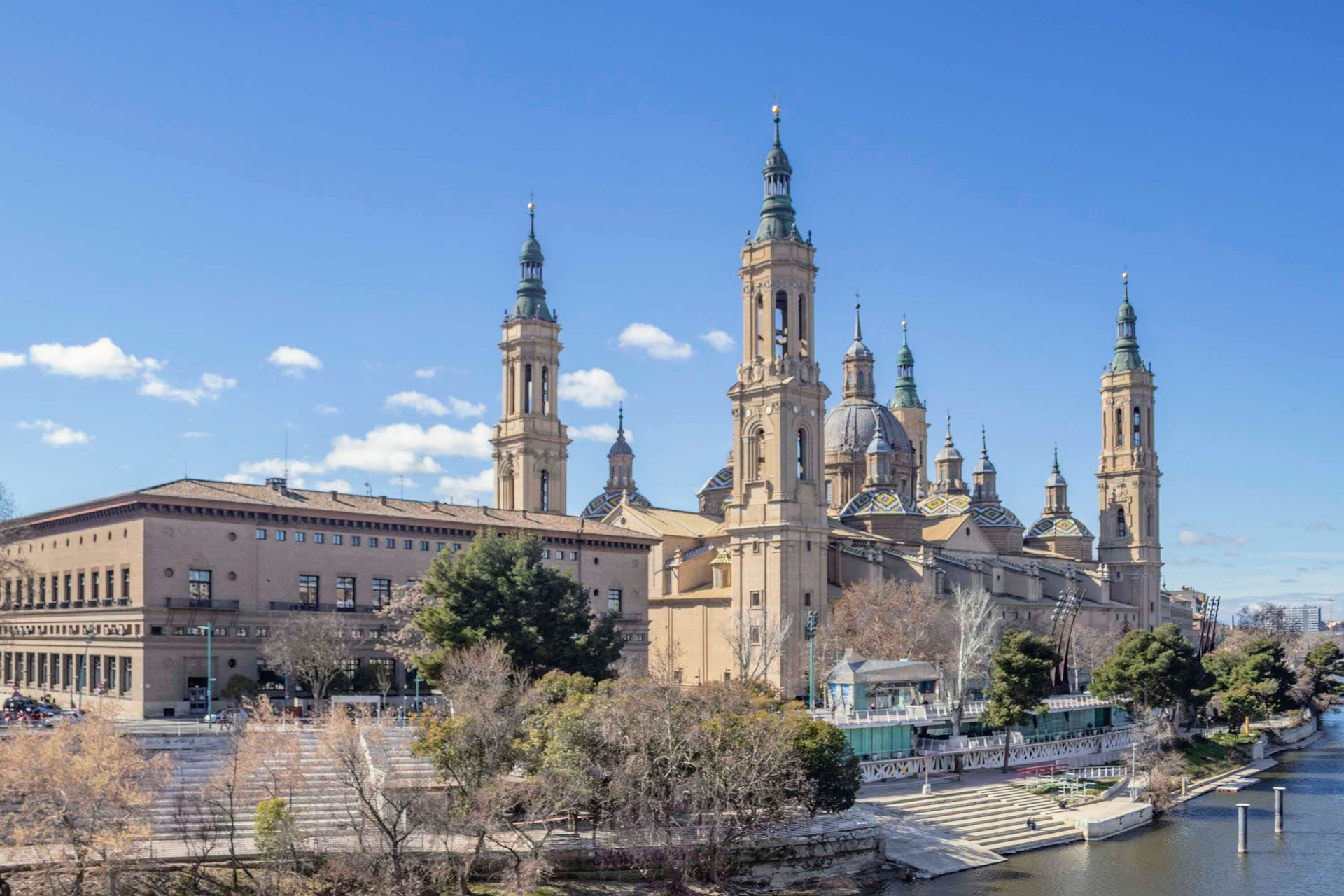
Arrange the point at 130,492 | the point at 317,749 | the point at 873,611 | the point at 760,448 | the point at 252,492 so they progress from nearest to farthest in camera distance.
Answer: the point at 317,749, the point at 130,492, the point at 252,492, the point at 873,611, the point at 760,448

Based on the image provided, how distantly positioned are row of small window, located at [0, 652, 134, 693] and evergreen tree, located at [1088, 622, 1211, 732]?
54.6m

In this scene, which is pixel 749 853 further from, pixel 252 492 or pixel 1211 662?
pixel 1211 662

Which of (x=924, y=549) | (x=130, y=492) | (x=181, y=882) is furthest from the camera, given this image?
(x=924, y=549)

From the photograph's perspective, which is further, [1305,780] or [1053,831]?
[1305,780]

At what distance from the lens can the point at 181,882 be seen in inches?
1496

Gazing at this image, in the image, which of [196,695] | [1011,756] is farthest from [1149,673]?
[196,695]

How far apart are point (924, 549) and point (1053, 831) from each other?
42475mm

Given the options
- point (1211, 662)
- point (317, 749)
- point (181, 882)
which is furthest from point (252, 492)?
point (1211, 662)

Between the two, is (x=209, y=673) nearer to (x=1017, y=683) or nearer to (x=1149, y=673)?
(x=1017, y=683)

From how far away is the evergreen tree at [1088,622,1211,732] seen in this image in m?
75.1

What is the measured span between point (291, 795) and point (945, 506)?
3224 inches

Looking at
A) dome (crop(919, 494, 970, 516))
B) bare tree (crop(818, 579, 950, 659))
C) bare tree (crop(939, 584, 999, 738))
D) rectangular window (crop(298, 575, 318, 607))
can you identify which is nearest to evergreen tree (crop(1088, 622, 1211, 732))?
bare tree (crop(939, 584, 999, 738))

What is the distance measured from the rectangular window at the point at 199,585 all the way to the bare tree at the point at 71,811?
2665 cm

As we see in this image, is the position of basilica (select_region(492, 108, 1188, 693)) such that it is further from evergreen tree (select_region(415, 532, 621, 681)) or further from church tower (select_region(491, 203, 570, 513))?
evergreen tree (select_region(415, 532, 621, 681))
